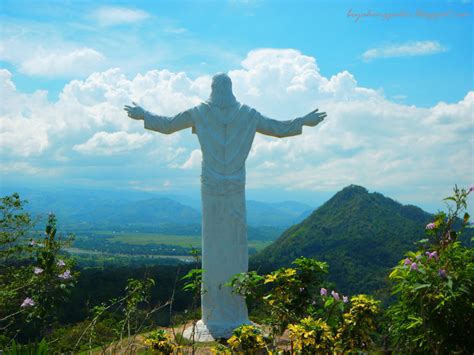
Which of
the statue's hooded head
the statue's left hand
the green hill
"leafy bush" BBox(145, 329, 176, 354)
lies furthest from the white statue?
the green hill

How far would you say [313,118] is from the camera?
850 cm

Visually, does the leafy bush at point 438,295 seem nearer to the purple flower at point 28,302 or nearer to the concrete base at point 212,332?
the concrete base at point 212,332

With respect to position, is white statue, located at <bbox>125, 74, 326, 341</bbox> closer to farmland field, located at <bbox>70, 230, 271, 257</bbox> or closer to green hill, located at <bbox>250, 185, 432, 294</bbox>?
green hill, located at <bbox>250, 185, 432, 294</bbox>

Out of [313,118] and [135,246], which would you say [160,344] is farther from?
[135,246]

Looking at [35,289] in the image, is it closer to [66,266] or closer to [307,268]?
[66,266]

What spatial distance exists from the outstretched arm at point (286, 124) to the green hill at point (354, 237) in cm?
1636

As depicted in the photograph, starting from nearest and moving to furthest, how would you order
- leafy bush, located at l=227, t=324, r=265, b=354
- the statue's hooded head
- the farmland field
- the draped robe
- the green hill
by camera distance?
leafy bush, located at l=227, t=324, r=265, b=354, the draped robe, the statue's hooded head, the green hill, the farmland field

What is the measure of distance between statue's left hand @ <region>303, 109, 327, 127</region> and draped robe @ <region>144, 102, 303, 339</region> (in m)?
0.93

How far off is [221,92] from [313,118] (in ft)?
5.41

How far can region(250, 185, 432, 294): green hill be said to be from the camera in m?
27.5

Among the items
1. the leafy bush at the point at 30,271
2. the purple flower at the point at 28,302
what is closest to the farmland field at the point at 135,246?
the leafy bush at the point at 30,271

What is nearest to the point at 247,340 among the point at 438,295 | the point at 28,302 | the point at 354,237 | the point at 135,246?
the point at 438,295

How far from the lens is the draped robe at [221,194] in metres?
7.80

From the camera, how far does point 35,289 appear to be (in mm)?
5836
